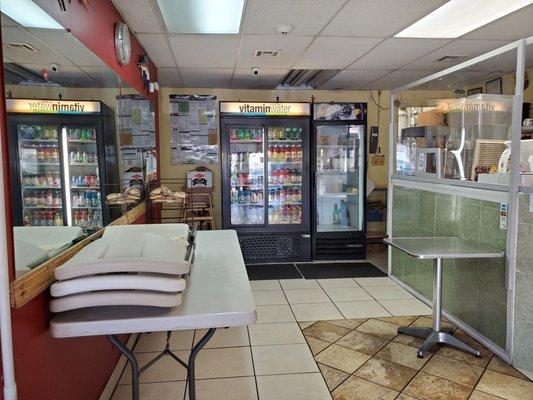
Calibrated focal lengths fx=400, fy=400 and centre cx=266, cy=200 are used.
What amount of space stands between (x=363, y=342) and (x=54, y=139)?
8.33 ft

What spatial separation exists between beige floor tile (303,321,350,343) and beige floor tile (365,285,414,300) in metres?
0.90

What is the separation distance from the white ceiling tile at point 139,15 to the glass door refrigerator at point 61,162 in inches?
32.3

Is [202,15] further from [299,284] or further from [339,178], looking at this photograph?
[339,178]

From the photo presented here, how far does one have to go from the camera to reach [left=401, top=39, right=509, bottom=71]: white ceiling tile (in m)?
4.06

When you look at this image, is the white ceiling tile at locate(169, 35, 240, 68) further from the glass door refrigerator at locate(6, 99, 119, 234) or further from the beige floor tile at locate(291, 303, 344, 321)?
the beige floor tile at locate(291, 303, 344, 321)

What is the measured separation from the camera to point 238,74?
5.14 m

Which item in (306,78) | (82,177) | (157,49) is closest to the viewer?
(82,177)

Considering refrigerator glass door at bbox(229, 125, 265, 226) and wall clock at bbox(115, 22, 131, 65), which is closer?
wall clock at bbox(115, 22, 131, 65)

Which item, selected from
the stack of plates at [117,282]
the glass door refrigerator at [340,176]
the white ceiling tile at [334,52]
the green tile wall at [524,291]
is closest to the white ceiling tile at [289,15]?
the white ceiling tile at [334,52]

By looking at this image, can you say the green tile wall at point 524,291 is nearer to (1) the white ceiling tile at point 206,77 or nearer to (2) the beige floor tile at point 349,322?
(2) the beige floor tile at point 349,322

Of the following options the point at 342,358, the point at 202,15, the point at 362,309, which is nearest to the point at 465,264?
the point at 362,309

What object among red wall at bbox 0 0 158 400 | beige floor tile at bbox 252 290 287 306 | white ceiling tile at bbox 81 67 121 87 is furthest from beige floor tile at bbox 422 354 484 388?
white ceiling tile at bbox 81 67 121 87

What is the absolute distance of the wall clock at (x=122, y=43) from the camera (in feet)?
9.70

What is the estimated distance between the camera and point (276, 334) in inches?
127
